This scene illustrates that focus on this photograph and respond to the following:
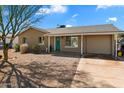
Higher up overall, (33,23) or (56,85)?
(33,23)

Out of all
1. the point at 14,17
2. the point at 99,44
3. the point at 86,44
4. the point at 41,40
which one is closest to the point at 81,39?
the point at 86,44

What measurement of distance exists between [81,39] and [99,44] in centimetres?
205

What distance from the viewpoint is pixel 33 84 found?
6.05 metres

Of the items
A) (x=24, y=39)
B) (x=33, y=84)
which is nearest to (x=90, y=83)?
(x=33, y=84)

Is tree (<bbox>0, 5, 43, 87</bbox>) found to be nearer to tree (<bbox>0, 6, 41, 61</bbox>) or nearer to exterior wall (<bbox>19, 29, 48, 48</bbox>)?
tree (<bbox>0, 6, 41, 61</bbox>)

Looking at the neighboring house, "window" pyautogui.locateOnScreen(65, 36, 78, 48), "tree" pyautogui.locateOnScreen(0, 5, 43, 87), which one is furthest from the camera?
"window" pyautogui.locateOnScreen(65, 36, 78, 48)

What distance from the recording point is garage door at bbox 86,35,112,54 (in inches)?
647

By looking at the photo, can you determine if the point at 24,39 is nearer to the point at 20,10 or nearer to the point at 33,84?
the point at 20,10

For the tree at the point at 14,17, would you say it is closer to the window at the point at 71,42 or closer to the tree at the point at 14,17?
the tree at the point at 14,17

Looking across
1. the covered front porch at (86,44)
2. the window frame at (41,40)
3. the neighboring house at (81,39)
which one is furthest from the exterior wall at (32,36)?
the covered front porch at (86,44)

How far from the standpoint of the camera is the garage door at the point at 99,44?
53.9 feet

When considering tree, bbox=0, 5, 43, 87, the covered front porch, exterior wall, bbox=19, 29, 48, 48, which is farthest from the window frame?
tree, bbox=0, 5, 43, 87
